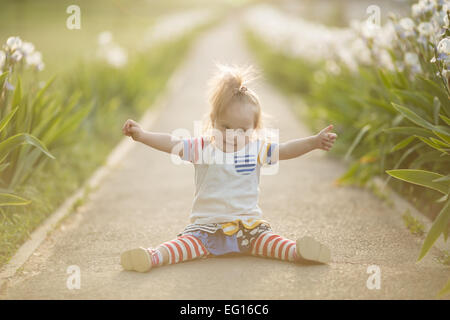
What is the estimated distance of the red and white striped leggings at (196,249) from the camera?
3129 millimetres

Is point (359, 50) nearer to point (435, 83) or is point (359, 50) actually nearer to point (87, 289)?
point (435, 83)

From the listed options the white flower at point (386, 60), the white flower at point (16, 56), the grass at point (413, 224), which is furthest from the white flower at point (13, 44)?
the white flower at point (386, 60)

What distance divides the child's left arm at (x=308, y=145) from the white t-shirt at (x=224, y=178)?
0.25 feet

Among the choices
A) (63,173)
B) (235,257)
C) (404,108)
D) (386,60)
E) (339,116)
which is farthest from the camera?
(339,116)

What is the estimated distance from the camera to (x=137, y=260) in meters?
3.06

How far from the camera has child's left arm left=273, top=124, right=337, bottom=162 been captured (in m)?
3.08

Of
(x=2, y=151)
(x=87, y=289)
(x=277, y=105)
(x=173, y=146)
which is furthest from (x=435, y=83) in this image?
A: (x=277, y=105)

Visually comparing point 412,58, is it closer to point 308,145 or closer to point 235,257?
point 308,145

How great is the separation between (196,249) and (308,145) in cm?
88

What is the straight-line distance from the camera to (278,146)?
3.25 m

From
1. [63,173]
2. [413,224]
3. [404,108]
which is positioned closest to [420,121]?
[404,108]

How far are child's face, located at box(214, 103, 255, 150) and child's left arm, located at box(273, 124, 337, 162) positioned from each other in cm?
22

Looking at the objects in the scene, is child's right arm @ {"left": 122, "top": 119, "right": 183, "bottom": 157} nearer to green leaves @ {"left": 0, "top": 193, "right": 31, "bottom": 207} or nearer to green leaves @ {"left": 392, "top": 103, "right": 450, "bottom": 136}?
green leaves @ {"left": 0, "top": 193, "right": 31, "bottom": 207}

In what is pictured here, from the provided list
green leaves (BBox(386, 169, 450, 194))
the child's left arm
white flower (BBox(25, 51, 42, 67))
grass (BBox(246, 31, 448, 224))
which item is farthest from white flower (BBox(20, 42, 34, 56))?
grass (BBox(246, 31, 448, 224))
